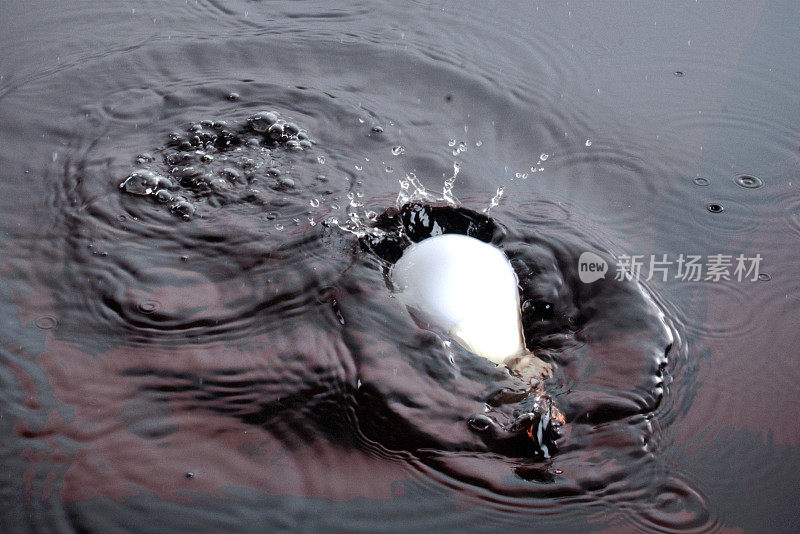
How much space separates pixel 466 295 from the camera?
163cm

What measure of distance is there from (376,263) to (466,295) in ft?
0.94

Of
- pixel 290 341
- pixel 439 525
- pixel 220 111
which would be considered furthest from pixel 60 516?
pixel 220 111

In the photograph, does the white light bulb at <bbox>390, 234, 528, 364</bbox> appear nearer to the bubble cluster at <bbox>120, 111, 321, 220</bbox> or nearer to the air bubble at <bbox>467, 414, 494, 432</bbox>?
the air bubble at <bbox>467, 414, 494, 432</bbox>

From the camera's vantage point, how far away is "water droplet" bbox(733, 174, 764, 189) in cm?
210

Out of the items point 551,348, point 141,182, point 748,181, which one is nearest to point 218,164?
point 141,182

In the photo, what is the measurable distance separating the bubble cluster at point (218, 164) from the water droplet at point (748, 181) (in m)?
1.22

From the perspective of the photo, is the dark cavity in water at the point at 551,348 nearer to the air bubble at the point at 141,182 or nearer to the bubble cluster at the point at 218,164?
the bubble cluster at the point at 218,164

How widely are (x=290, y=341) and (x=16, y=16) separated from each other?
1.72 m

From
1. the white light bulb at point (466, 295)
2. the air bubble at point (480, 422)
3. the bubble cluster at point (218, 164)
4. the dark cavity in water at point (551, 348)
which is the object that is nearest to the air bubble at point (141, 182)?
the bubble cluster at point (218, 164)

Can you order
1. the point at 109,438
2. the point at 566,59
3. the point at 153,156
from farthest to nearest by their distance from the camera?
the point at 566,59 → the point at 153,156 → the point at 109,438

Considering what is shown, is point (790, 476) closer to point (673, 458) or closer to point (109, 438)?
point (673, 458)

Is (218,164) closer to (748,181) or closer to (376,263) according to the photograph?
(376,263)

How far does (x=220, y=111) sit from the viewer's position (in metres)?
2.24

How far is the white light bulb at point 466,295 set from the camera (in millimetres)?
1605
